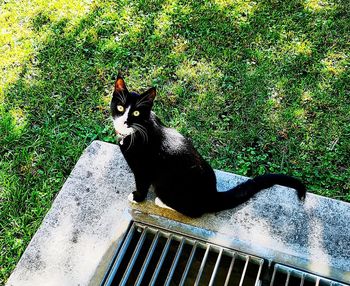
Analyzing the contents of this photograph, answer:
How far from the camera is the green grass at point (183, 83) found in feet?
9.50

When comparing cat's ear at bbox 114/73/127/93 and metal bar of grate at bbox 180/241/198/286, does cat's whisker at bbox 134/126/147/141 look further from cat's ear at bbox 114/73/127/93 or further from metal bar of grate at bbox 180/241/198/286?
metal bar of grate at bbox 180/241/198/286

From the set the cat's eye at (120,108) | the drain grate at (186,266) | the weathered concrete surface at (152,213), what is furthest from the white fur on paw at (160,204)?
the cat's eye at (120,108)

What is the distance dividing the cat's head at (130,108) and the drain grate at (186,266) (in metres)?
0.57

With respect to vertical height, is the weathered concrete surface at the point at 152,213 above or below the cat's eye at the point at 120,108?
below

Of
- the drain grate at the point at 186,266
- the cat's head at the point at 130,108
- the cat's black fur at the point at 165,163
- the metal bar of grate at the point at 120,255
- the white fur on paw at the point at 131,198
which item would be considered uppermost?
the cat's head at the point at 130,108

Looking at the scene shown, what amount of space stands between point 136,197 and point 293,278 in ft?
3.04

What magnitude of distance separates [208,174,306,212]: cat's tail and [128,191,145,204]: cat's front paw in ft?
1.30

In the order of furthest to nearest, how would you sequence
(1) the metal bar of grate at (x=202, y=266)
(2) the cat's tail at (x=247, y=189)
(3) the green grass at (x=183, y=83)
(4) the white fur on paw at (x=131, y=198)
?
(3) the green grass at (x=183, y=83)
(4) the white fur on paw at (x=131, y=198)
(2) the cat's tail at (x=247, y=189)
(1) the metal bar of grate at (x=202, y=266)

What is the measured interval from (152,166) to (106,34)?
2026 millimetres

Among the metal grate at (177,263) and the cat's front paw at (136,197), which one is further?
the cat's front paw at (136,197)

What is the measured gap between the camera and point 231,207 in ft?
7.54

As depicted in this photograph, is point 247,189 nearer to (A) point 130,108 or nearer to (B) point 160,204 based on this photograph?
(B) point 160,204

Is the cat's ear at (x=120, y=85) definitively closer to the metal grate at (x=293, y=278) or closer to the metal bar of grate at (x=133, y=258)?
the metal bar of grate at (x=133, y=258)

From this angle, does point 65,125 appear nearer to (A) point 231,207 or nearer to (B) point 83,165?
(B) point 83,165
